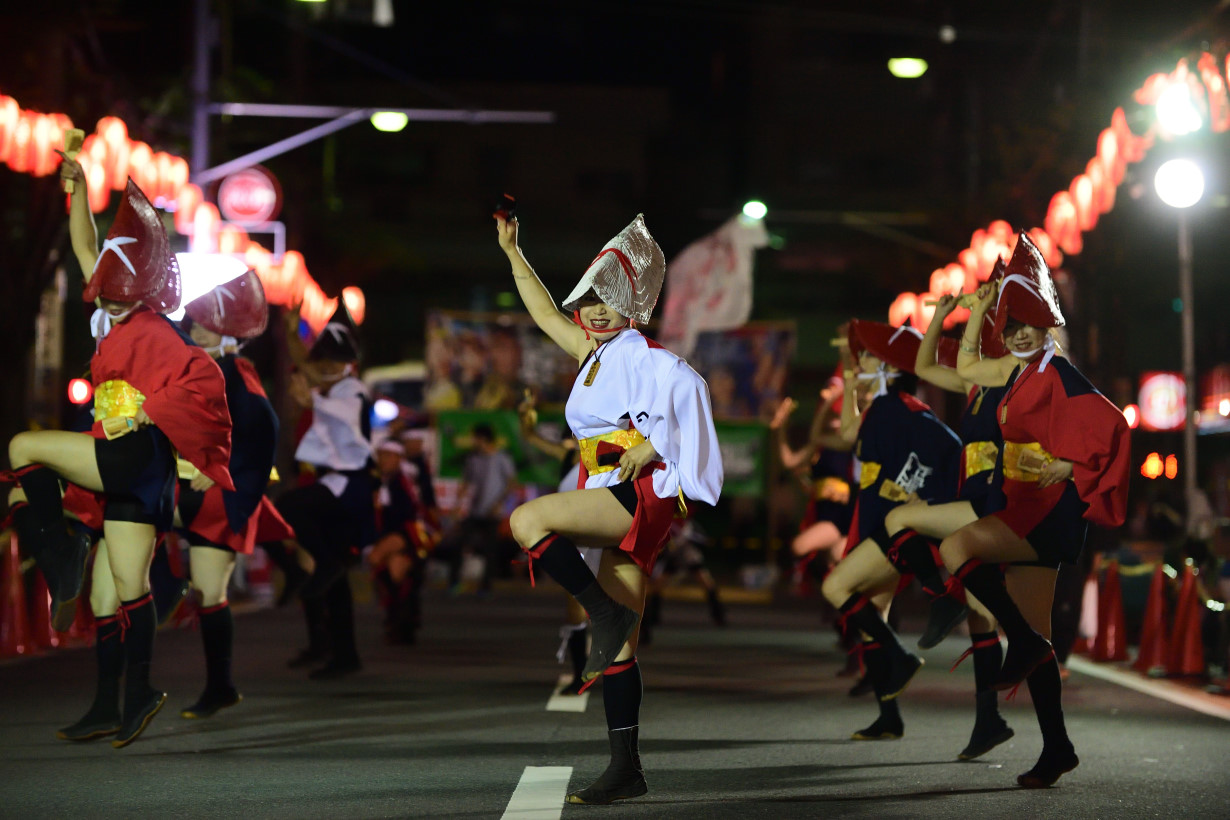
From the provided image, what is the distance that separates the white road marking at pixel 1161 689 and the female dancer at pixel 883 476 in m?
2.08

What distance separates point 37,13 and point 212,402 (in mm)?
10986

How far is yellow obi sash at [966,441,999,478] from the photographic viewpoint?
273 inches

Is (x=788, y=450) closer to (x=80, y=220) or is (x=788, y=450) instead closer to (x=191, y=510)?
(x=191, y=510)

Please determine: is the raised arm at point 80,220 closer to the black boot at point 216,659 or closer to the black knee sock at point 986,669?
the black boot at point 216,659

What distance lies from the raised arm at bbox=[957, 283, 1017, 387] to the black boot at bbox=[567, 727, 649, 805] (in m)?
2.32

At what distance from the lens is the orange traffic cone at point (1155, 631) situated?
11008 mm

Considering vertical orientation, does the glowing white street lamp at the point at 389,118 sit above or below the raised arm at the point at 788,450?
above

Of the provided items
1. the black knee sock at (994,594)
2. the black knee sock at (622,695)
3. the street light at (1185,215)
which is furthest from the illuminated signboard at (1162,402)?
the black knee sock at (622,695)

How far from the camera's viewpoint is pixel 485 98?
4459 cm

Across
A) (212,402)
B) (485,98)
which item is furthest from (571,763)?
(485,98)

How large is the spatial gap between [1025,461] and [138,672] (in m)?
3.66

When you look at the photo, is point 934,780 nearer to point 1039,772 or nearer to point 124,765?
point 1039,772

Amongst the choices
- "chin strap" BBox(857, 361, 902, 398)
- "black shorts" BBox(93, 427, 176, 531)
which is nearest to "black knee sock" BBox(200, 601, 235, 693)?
"black shorts" BBox(93, 427, 176, 531)

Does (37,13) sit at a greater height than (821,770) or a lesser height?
greater
